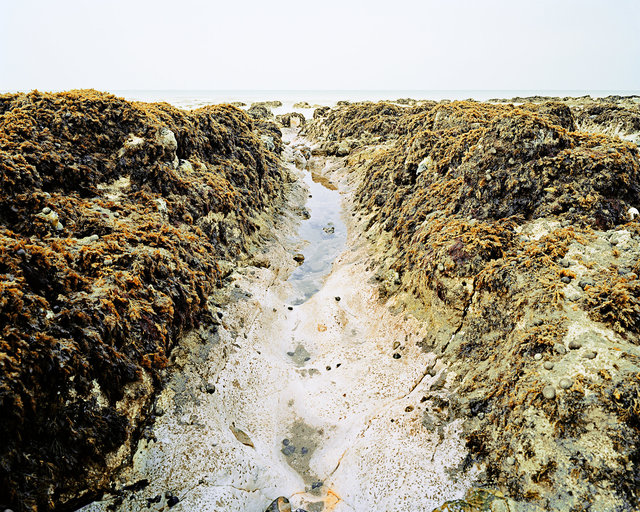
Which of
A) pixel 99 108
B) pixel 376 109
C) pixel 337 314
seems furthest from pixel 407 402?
pixel 376 109

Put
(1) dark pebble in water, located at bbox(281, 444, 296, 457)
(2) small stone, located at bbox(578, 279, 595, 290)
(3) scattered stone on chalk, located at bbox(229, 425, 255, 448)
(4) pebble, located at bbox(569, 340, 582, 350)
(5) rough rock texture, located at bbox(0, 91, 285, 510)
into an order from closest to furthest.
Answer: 1. (5) rough rock texture, located at bbox(0, 91, 285, 510)
2. (4) pebble, located at bbox(569, 340, 582, 350)
3. (2) small stone, located at bbox(578, 279, 595, 290)
4. (3) scattered stone on chalk, located at bbox(229, 425, 255, 448)
5. (1) dark pebble in water, located at bbox(281, 444, 296, 457)

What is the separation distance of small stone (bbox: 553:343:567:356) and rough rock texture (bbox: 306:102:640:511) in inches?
0.9

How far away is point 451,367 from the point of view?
264 inches

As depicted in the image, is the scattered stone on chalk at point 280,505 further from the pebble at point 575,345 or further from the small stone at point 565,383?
the pebble at point 575,345

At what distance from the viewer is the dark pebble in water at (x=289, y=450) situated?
253 inches

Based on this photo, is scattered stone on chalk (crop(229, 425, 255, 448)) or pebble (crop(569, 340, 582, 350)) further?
scattered stone on chalk (crop(229, 425, 255, 448))

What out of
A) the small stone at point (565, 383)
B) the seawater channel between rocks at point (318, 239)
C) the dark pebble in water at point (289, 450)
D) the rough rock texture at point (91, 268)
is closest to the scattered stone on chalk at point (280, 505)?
the dark pebble in water at point (289, 450)

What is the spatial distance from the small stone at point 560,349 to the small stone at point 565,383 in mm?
484

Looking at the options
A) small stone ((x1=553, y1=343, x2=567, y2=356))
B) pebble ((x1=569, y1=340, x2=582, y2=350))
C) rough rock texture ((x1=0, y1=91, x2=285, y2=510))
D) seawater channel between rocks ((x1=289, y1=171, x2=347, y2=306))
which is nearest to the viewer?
rough rock texture ((x1=0, y1=91, x2=285, y2=510))

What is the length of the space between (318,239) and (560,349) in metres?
11.4

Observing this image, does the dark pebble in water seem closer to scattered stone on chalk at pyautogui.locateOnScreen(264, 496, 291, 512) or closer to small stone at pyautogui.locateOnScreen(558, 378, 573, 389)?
scattered stone on chalk at pyautogui.locateOnScreen(264, 496, 291, 512)

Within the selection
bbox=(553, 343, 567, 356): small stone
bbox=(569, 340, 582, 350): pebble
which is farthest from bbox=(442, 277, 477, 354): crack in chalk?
bbox=(569, 340, 582, 350): pebble

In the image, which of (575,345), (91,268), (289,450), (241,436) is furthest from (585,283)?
(91,268)

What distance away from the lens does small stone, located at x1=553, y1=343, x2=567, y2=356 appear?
502cm
